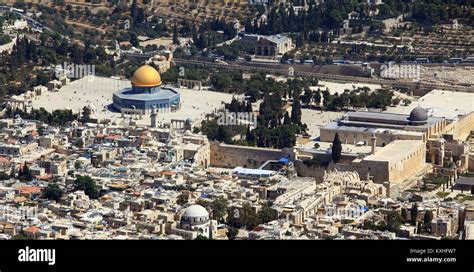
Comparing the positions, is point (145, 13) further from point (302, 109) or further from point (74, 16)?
point (302, 109)

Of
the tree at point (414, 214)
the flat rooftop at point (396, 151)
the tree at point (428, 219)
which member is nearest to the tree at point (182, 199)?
the tree at point (414, 214)

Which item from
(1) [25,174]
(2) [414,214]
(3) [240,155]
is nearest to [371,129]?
(3) [240,155]

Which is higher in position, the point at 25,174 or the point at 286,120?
the point at 286,120

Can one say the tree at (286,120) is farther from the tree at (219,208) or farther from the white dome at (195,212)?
the white dome at (195,212)

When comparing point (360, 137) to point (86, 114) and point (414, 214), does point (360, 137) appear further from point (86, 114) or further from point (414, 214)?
point (86, 114)

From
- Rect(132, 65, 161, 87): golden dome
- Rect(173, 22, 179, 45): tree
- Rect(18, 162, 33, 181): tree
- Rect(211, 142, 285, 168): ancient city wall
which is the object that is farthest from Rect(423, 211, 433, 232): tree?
Rect(173, 22, 179, 45): tree

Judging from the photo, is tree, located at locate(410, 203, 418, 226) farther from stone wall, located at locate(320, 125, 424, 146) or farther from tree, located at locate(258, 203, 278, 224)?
stone wall, located at locate(320, 125, 424, 146)

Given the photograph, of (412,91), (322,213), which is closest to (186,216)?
(322,213)
